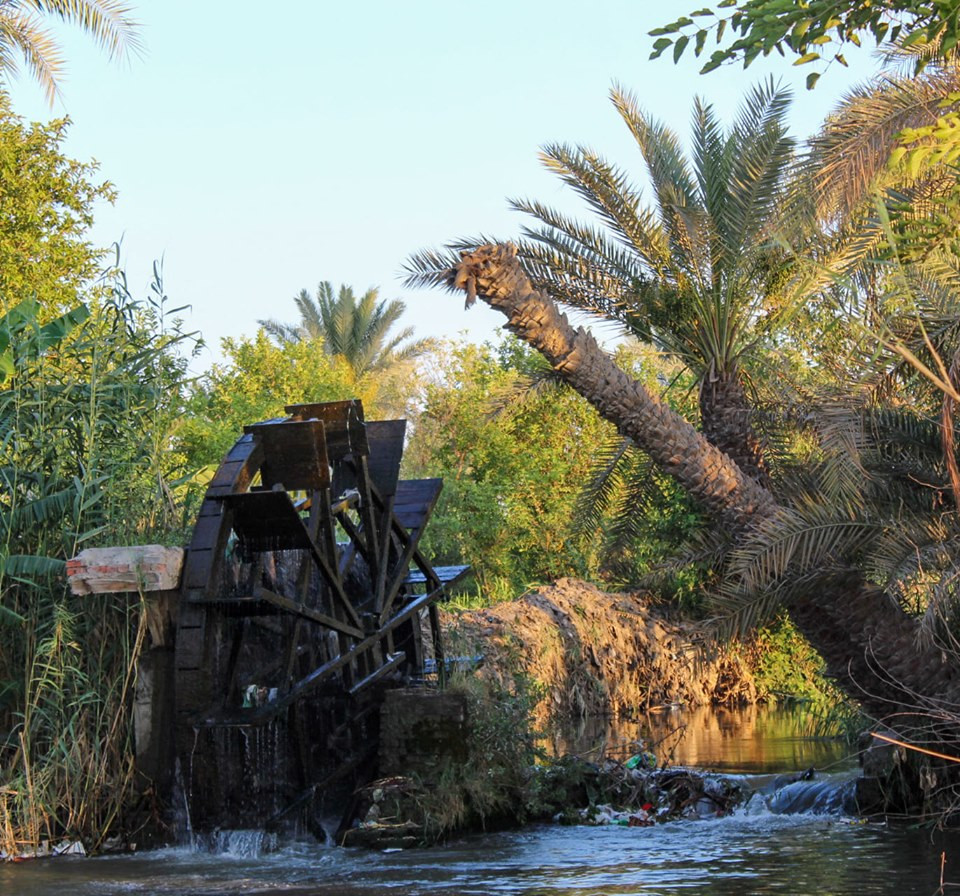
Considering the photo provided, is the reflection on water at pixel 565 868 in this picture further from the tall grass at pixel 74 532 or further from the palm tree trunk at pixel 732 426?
the palm tree trunk at pixel 732 426

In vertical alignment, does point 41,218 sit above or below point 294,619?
above

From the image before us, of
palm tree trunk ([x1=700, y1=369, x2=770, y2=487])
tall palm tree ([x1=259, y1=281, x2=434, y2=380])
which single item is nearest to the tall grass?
palm tree trunk ([x1=700, y1=369, x2=770, y2=487])

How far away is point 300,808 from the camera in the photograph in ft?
34.7

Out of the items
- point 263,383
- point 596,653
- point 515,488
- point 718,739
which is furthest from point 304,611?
point 263,383

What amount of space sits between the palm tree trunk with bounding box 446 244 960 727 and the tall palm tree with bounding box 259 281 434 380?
30128 mm

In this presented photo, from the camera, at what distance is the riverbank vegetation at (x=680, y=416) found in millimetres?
9375

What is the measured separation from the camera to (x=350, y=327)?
4300cm

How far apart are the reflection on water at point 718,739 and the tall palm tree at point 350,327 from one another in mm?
21884

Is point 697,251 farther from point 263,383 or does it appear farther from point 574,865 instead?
point 263,383

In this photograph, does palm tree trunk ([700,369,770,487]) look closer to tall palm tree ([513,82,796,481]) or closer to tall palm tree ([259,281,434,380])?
tall palm tree ([513,82,796,481])

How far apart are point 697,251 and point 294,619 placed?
6.50m

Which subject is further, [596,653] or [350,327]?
[350,327]

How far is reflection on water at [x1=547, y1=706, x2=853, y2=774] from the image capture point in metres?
14.7

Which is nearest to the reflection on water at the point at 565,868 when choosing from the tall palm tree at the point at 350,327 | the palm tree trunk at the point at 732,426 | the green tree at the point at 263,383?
the palm tree trunk at the point at 732,426
